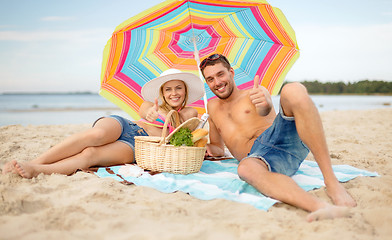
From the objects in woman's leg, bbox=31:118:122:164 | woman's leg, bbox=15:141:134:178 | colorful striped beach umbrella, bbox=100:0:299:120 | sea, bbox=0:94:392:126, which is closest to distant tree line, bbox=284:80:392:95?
sea, bbox=0:94:392:126

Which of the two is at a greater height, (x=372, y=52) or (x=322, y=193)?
(x=372, y=52)

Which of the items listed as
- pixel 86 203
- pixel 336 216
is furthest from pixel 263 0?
pixel 86 203

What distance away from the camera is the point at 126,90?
3836mm

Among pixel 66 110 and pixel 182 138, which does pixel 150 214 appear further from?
pixel 66 110

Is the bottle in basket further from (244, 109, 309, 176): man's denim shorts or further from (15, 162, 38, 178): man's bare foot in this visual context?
(15, 162, 38, 178): man's bare foot

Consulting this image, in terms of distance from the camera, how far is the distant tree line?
30031mm

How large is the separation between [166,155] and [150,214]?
1068mm

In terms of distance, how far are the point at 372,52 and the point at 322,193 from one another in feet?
42.6

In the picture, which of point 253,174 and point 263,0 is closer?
point 253,174

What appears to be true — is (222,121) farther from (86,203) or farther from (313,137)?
(86,203)

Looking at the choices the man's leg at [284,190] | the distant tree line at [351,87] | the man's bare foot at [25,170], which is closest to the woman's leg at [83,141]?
the man's bare foot at [25,170]

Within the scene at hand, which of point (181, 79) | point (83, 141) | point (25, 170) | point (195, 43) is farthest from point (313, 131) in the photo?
point (25, 170)

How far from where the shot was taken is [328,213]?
1.83 metres

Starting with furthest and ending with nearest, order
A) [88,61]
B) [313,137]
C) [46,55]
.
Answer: [46,55] → [88,61] → [313,137]
